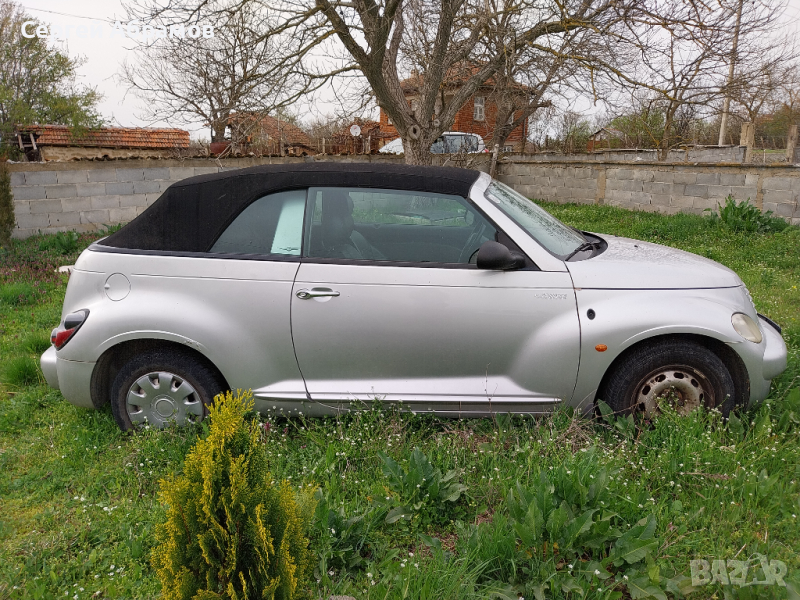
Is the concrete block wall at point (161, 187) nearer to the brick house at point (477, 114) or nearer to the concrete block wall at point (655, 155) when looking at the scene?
the brick house at point (477, 114)

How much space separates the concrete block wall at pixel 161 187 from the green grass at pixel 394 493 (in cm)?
817

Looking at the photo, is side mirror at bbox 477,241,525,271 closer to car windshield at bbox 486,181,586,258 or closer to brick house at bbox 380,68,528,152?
car windshield at bbox 486,181,586,258

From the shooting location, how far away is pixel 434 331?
3365 millimetres

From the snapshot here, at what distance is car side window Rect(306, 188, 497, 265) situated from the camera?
3533mm

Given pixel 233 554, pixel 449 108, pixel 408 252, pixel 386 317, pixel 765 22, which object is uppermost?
pixel 765 22

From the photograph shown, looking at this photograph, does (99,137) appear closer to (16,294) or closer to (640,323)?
(16,294)

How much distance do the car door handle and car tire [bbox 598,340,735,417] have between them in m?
1.75

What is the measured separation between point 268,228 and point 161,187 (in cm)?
997

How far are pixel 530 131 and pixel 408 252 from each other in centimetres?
2186

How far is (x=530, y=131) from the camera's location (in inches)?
934

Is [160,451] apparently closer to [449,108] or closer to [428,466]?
[428,466]

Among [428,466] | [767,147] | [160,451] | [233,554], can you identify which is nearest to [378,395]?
[428,466]

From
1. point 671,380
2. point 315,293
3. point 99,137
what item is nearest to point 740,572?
point 671,380

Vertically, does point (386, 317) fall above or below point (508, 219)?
below
